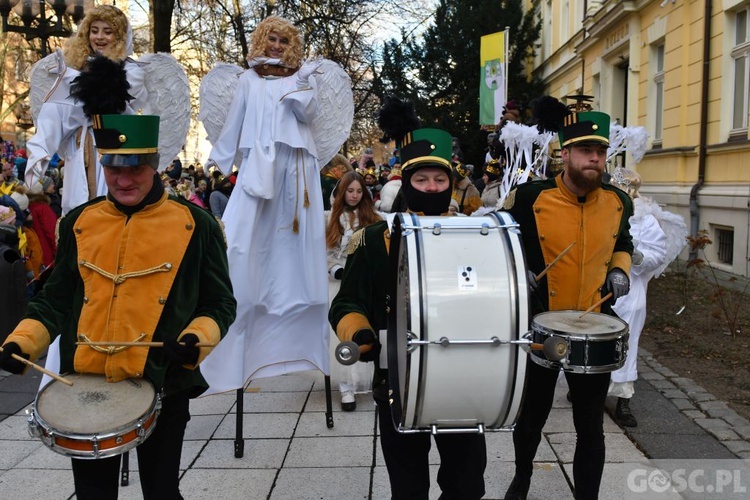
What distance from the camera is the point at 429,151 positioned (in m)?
2.97

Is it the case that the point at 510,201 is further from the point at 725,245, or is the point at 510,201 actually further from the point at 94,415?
the point at 725,245

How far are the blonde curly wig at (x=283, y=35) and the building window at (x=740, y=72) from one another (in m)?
9.19

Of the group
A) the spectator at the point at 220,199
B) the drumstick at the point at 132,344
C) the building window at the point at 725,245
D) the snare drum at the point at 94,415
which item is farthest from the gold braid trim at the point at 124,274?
the building window at the point at 725,245

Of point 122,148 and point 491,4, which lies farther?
point 491,4

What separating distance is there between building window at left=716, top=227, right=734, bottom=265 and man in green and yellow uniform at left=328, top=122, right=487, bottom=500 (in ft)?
33.5

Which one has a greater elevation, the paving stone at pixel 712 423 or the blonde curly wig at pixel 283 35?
the blonde curly wig at pixel 283 35

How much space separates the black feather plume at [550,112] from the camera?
383 centimetres

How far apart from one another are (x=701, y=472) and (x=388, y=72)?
20.5 metres

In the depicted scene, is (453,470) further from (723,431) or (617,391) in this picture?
(723,431)

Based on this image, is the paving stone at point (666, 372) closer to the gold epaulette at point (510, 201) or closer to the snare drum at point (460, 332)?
the gold epaulette at point (510, 201)

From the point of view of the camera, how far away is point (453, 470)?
2.83m

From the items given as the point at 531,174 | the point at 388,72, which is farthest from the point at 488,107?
the point at 388,72

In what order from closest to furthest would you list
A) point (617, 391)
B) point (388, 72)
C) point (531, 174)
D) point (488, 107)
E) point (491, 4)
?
point (617, 391)
point (531, 174)
point (488, 107)
point (388, 72)
point (491, 4)

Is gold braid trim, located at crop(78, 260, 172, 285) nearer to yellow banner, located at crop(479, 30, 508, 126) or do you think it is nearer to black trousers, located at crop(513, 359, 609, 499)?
black trousers, located at crop(513, 359, 609, 499)
